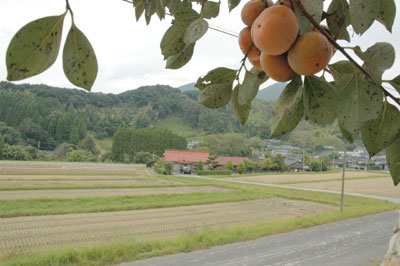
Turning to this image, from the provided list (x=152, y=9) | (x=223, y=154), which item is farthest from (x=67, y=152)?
(x=152, y=9)

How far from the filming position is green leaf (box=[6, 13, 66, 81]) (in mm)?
296

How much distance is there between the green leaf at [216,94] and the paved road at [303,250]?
7.22 meters

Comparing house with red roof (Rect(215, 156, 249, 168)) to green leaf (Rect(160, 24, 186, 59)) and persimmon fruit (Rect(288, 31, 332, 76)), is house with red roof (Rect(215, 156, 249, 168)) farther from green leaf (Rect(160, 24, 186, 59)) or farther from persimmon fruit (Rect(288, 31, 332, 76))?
persimmon fruit (Rect(288, 31, 332, 76))

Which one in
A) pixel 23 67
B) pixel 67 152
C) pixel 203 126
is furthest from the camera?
pixel 203 126

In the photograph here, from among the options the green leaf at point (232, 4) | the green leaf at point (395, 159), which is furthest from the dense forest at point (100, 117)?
the green leaf at point (395, 159)

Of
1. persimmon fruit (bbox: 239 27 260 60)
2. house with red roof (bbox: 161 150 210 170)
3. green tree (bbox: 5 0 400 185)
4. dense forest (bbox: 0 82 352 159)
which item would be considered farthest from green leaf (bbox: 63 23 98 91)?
house with red roof (bbox: 161 150 210 170)

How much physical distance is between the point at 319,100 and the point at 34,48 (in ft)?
1.10

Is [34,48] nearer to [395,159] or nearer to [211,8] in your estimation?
[211,8]

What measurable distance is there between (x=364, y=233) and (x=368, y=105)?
11.7 meters

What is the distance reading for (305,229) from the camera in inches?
412

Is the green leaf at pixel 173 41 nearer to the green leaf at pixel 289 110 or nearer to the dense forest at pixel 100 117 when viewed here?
the green leaf at pixel 289 110

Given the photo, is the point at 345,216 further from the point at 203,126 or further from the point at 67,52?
the point at 203,126

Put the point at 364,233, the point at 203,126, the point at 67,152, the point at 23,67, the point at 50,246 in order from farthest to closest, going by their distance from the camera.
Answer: the point at 203,126, the point at 67,152, the point at 364,233, the point at 50,246, the point at 23,67

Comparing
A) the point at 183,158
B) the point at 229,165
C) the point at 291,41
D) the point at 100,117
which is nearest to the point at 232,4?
the point at 291,41
